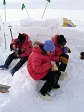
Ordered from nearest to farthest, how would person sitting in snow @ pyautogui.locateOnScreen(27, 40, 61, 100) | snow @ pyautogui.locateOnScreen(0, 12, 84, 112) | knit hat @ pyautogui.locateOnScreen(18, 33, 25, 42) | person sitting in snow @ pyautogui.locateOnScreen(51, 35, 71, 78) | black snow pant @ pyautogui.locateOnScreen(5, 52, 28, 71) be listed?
1. snow @ pyautogui.locateOnScreen(0, 12, 84, 112)
2. person sitting in snow @ pyautogui.locateOnScreen(27, 40, 61, 100)
3. person sitting in snow @ pyautogui.locateOnScreen(51, 35, 71, 78)
4. black snow pant @ pyautogui.locateOnScreen(5, 52, 28, 71)
5. knit hat @ pyautogui.locateOnScreen(18, 33, 25, 42)

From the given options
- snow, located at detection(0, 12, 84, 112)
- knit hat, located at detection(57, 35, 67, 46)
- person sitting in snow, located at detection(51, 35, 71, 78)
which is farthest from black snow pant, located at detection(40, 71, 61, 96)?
knit hat, located at detection(57, 35, 67, 46)

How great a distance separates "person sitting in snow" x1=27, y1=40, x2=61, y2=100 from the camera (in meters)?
3.47

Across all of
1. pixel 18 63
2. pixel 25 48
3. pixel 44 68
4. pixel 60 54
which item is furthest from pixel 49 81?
pixel 25 48

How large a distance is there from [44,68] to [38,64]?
0.11 meters

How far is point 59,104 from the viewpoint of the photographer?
3.36 m

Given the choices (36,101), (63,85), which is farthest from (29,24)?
(36,101)

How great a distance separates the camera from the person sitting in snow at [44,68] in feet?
11.4

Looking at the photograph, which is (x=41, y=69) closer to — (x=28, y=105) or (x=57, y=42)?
(x=28, y=105)

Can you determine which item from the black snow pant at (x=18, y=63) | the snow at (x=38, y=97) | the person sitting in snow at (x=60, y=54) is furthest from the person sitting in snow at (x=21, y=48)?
the person sitting in snow at (x=60, y=54)

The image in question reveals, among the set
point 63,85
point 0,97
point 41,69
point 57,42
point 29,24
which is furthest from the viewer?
point 29,24

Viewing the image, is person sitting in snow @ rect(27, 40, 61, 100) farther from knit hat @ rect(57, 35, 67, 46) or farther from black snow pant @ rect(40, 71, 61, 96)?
knit hat @ rect(57, 35, 67, 46)

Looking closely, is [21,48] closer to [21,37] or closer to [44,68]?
[21,37]

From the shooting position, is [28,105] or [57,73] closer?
[28,105]

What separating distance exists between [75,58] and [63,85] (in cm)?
99
